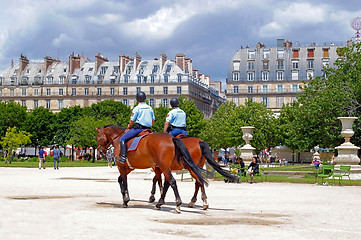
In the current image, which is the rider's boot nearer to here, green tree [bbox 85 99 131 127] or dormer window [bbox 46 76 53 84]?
green tree [bbox 85 99 131 127]

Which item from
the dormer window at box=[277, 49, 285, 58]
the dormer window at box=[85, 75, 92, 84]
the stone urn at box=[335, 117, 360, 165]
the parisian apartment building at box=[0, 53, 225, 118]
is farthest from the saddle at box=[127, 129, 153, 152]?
the dormer window at box=[85, 75, 92, 84]

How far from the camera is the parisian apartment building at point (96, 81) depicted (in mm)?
106625

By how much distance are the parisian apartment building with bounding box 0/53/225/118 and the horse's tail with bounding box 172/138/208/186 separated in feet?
299

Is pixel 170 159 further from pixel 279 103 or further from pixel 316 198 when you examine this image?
pixel 279 103

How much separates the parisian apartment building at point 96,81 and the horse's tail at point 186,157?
299 feet

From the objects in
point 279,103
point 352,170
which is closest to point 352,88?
point 352,170

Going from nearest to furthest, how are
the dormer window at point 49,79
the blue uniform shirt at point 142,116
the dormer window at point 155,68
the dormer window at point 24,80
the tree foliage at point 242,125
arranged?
Answer: 1. the blue uniform shirt at point 142,116
2. the tree foliage at point 242,125
3. the dormer window at point 155,68
4. the dormer window at point 49,79
5. the dormer window at point 24,80

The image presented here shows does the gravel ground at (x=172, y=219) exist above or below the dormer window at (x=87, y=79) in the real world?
below

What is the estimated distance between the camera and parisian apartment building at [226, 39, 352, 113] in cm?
10100

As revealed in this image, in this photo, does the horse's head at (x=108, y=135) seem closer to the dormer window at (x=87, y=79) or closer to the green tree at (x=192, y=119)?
the green tree at (x=192, y=119)

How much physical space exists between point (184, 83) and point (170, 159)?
93.2m

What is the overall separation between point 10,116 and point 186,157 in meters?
86.4

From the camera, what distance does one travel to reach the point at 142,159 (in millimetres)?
13672

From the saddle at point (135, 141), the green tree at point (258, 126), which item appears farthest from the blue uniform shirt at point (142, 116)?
the green tree at point (258, 126)
